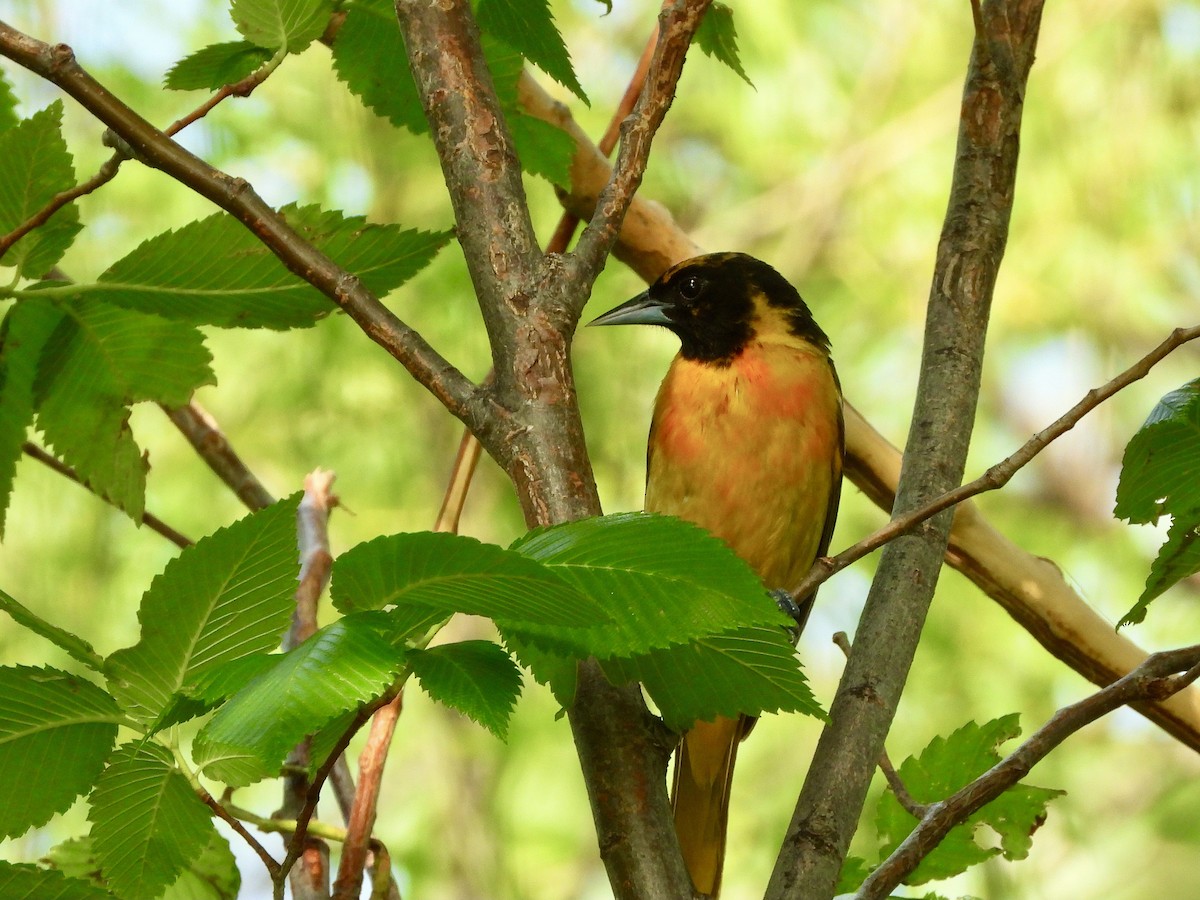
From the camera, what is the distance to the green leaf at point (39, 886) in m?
1.18

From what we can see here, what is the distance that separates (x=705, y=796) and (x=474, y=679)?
6.66 feet

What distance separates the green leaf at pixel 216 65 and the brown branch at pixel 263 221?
0.92ft

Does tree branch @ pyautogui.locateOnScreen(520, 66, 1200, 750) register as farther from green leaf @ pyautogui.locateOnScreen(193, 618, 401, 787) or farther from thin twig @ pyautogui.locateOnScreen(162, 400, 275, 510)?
green leaf @ pyautogui.locateOnScreen(193, 618, 401, 787)

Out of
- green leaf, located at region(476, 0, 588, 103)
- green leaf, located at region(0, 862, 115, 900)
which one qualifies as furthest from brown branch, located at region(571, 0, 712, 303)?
green leaf, located at region(0, 862, 115, 900)

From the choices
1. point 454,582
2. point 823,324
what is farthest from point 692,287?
point 823,324

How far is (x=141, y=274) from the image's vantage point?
1629mm

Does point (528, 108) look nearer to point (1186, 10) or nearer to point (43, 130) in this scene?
point (43, 130)

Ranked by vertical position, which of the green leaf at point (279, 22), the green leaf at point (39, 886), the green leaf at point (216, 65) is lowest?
the green leaf at point (39, 886)

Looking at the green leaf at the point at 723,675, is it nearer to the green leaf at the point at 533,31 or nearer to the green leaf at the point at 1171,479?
the green leaf at the point at 1171,479

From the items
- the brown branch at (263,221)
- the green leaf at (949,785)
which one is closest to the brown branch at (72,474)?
the brown branch at (263,221)

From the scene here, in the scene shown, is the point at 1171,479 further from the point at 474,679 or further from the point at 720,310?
the point at 720,310

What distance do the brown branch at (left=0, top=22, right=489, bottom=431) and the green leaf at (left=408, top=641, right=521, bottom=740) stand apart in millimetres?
331

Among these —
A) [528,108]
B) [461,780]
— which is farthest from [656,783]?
[461,780]

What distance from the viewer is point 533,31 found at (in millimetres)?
1727
